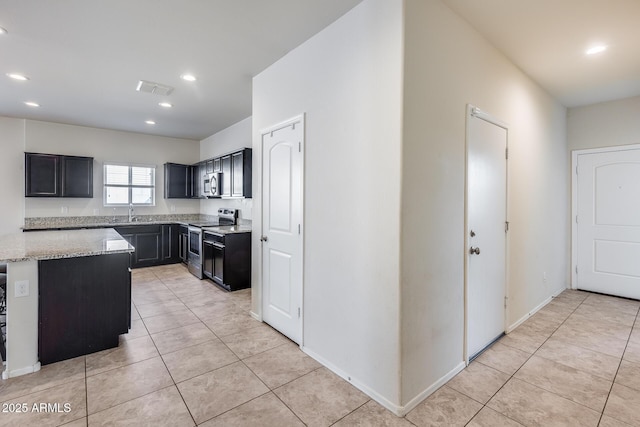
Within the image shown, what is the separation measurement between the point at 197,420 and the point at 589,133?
19.5ft

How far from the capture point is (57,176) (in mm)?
5441

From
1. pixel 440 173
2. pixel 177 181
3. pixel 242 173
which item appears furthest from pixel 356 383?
pixel 177 181

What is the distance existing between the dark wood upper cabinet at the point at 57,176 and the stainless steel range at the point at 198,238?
2196mm

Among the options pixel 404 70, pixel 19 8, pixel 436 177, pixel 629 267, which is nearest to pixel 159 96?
pixel 19 8

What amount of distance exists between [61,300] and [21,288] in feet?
0.92

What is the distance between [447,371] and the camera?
90.1 inches

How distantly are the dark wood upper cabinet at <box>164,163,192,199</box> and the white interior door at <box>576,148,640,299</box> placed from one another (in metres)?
7.27

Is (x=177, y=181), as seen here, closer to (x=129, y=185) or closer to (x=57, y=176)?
(x=129, y=185)

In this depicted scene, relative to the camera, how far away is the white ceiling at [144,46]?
2.30 meters

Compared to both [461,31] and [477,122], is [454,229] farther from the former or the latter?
[461,31]

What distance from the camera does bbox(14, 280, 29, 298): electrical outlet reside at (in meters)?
2.38

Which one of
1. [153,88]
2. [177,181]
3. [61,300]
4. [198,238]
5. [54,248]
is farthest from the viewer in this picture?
[177,181]

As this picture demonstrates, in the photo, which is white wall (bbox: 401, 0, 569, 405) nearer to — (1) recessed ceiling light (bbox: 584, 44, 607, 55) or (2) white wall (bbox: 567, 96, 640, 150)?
(1) recessed ceiling light (bbox: 584, 44, 607, 55)

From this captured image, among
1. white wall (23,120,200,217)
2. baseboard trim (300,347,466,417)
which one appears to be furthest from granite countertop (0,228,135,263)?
white wall (23,120,200,217)
